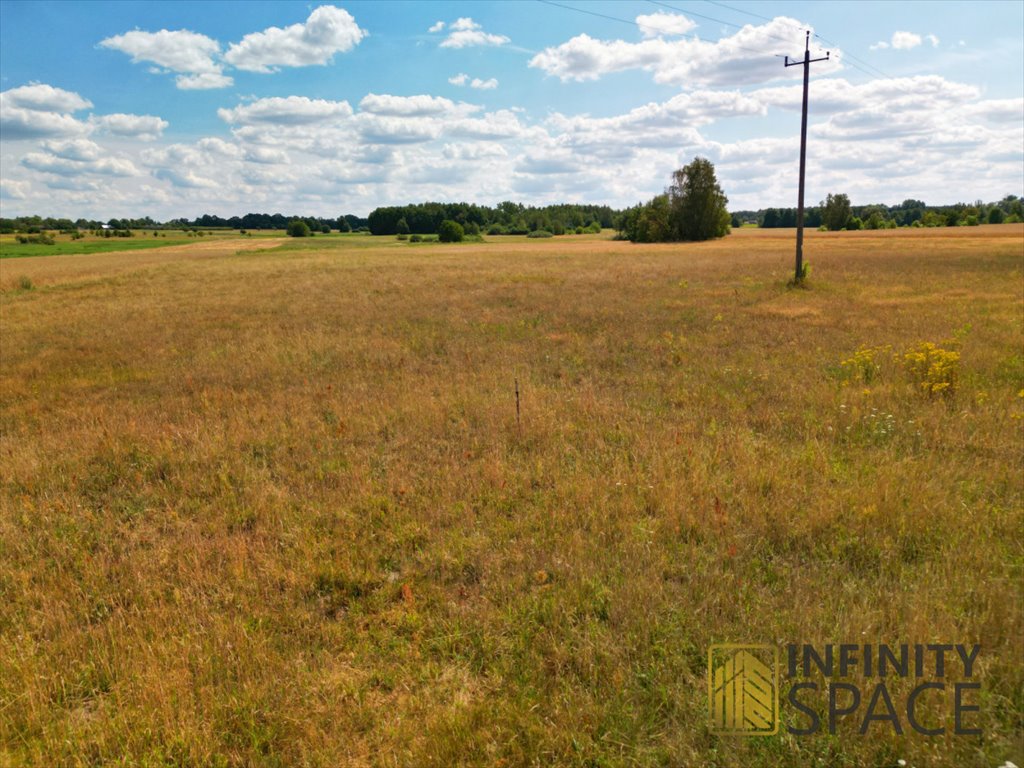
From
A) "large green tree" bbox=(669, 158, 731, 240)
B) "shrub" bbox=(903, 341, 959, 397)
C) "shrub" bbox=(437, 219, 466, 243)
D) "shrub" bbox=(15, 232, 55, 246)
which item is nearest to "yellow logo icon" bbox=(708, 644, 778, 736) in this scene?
"shrub" bbox=(903, 341, 959, 397)

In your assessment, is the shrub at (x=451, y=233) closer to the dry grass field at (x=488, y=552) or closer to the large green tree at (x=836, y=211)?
the large green tree at (x=836, y=211)

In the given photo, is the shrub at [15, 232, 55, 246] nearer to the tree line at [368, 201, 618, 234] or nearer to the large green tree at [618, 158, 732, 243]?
the tree line at [368, 201, 618, 234]

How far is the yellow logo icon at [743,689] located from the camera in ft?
11.3

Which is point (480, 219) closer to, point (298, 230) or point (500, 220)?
point (500, 220)

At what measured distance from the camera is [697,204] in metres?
91.7

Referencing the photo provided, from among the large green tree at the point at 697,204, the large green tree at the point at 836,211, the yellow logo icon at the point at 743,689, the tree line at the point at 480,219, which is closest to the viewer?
the yellow logo icon at the point at 743,689

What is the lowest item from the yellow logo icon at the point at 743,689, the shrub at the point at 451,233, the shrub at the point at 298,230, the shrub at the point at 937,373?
the yellow logo icon at the point at 743,689

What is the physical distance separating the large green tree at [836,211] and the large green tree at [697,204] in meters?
52.1

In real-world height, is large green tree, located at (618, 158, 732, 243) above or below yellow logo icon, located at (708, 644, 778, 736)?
above

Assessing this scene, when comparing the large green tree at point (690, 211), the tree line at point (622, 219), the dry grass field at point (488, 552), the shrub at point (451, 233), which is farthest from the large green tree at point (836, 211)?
the dry grass field at point (488, 552)

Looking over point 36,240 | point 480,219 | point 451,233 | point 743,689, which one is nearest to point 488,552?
point 743,689

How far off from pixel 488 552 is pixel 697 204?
96047 millimetres

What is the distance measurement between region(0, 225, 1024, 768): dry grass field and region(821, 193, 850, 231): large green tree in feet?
449

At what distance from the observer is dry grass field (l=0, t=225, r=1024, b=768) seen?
11.6 ft
